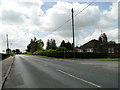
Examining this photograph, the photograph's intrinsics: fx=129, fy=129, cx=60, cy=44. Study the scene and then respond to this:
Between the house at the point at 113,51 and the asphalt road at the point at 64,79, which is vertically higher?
the house at the point at 113,51

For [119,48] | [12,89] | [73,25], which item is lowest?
[12,89]

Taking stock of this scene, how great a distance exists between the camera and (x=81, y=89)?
5594 mm

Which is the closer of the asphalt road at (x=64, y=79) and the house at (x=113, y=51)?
the asphalt road at (x=64, y=79)

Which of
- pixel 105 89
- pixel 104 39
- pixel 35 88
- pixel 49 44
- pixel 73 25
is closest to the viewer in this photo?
pixel 105 89

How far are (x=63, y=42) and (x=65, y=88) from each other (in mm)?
105175

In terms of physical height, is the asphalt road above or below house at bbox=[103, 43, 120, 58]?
below

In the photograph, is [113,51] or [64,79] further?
[113,51]

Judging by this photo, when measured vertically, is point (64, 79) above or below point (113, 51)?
below

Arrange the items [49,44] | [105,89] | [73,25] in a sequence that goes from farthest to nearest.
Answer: [49,44], [73,25], [105,89]

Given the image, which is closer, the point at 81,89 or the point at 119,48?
the point at 81,89

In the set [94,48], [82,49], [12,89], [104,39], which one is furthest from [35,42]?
[12,89]

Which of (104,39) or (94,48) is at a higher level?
(104,39)

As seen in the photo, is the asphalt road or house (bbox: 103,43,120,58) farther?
house (bbox: 103,43,120,58)

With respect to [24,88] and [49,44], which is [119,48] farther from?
[49,44]
